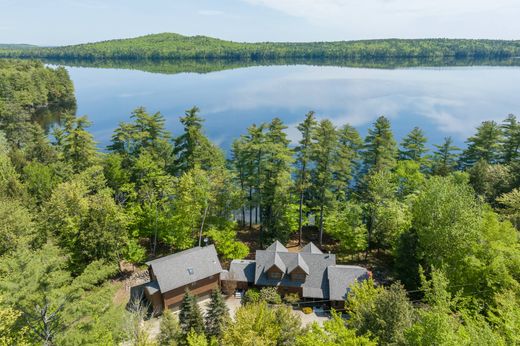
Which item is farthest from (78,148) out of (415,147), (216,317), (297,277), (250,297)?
(415,147)

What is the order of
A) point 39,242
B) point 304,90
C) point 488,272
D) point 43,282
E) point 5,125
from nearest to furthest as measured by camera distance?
point 43,282 → point 488,272 → point 39,242 → point 5,125 → point 304,90

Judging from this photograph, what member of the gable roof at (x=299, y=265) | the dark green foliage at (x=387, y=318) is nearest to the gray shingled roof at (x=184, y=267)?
the gable roof at (x=299, y=265)

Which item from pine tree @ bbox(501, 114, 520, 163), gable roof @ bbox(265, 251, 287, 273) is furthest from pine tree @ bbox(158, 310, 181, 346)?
pine tree @ bbox(501, 114, 520, 163)

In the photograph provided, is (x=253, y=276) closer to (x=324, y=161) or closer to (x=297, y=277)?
(x=297, y=277)

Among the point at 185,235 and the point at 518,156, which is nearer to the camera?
the point at 185,235

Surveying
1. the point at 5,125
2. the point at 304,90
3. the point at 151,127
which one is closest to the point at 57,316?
the point at 151,127

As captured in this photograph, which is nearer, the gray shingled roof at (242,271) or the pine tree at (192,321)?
the pine tree at (192,321)

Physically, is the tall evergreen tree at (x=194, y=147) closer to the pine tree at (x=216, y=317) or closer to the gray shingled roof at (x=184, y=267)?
the gray shingled roof at (x=184, y=267)

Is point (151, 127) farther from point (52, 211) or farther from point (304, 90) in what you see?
point (304, 90)
